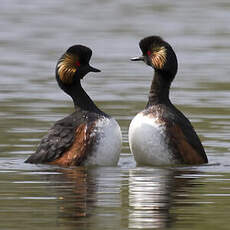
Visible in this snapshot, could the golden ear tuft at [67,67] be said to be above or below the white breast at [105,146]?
above

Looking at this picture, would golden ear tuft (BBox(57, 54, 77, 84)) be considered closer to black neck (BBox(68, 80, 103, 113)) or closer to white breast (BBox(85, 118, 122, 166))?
black neck (BBox(68, 80, 103, 113))

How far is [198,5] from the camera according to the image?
44.2m

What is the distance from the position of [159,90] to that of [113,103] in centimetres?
546

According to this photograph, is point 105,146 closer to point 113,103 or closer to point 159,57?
point 159,57

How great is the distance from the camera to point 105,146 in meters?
16.3

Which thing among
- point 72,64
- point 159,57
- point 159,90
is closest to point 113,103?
point 159,90

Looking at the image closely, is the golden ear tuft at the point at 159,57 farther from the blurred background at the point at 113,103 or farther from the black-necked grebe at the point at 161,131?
the blurred background at the point at 113,103

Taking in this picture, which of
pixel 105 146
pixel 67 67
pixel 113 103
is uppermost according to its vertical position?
pixel 67 67

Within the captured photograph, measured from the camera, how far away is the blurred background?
1310 centimetres

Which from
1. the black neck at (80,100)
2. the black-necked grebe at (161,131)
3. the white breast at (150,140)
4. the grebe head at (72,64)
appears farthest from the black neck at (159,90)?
the grebe head at (72,64)

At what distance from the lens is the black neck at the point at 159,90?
17.3 m

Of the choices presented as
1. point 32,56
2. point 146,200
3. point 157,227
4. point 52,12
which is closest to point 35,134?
point 146,200

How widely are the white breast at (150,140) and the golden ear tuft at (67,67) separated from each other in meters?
1.07

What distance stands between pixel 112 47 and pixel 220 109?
1069cm
